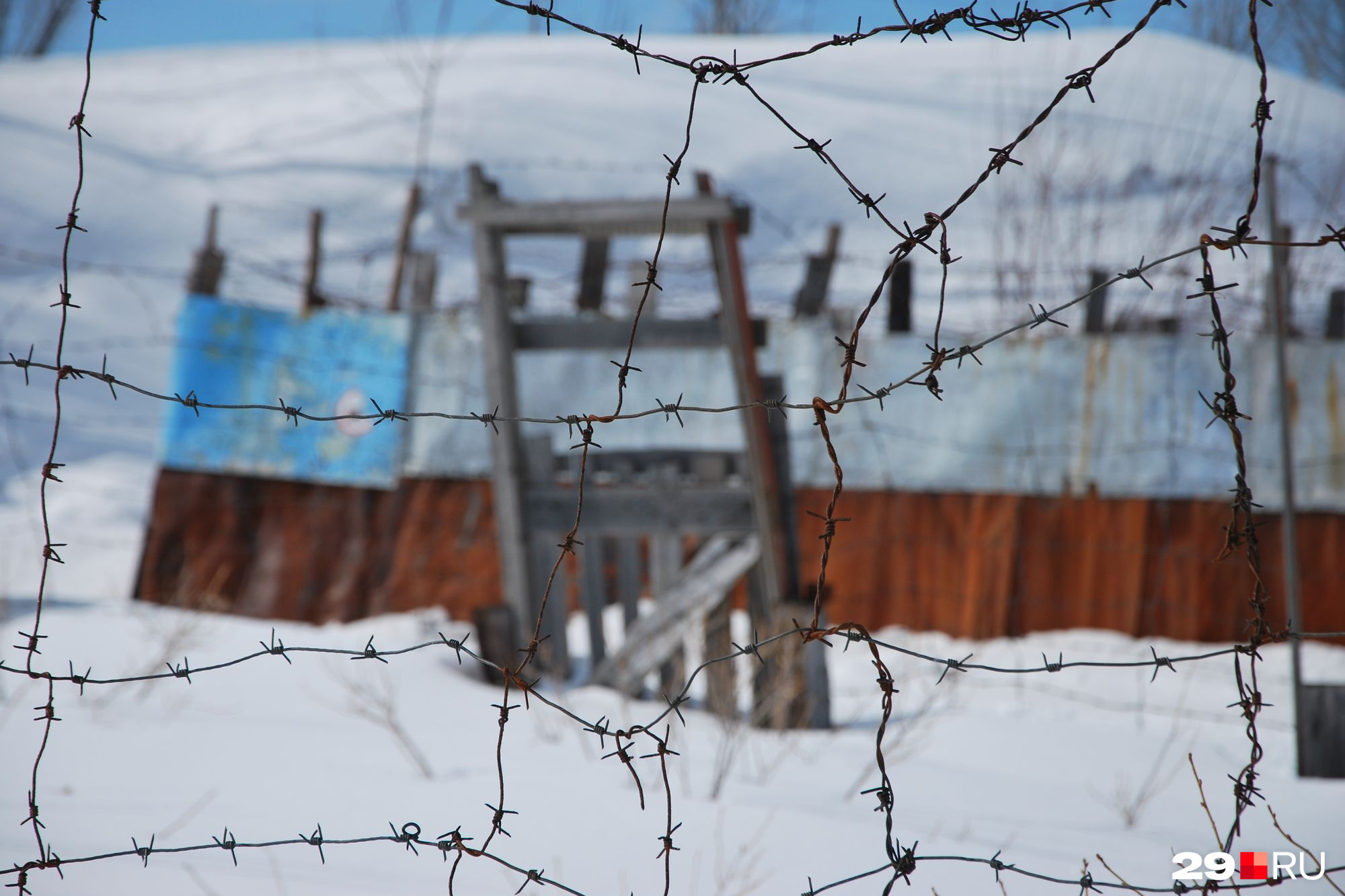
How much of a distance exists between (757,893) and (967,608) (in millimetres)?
4622

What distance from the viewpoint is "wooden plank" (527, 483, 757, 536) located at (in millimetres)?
4496

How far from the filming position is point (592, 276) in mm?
6613

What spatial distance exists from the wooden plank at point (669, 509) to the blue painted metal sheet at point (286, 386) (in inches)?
117

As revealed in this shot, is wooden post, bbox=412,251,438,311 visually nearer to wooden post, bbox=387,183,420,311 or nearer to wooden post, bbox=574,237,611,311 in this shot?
wooden post, bbox=387,183,420,311

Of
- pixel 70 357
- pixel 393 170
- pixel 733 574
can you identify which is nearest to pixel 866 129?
pixel 393 170

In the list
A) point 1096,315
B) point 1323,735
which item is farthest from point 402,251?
point 1323,735

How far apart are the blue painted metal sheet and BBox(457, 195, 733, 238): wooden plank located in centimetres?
279

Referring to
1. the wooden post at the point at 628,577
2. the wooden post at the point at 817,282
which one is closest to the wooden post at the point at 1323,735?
the wooden post at the point at 628,577

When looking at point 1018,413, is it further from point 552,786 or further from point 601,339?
point 552,786

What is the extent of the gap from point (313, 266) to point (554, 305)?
820 cm

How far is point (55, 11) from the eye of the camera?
923 inches

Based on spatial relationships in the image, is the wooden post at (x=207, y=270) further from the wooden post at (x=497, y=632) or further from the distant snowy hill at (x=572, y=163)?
the distant snowy hill at (x=572, y=163)

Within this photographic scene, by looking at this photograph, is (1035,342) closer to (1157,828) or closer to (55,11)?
(1157,828)

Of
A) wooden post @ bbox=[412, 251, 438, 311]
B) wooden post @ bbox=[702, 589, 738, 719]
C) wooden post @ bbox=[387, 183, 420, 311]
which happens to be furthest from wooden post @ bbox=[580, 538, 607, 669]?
wooden post @ bbox=[387, 183, 420, 311]
